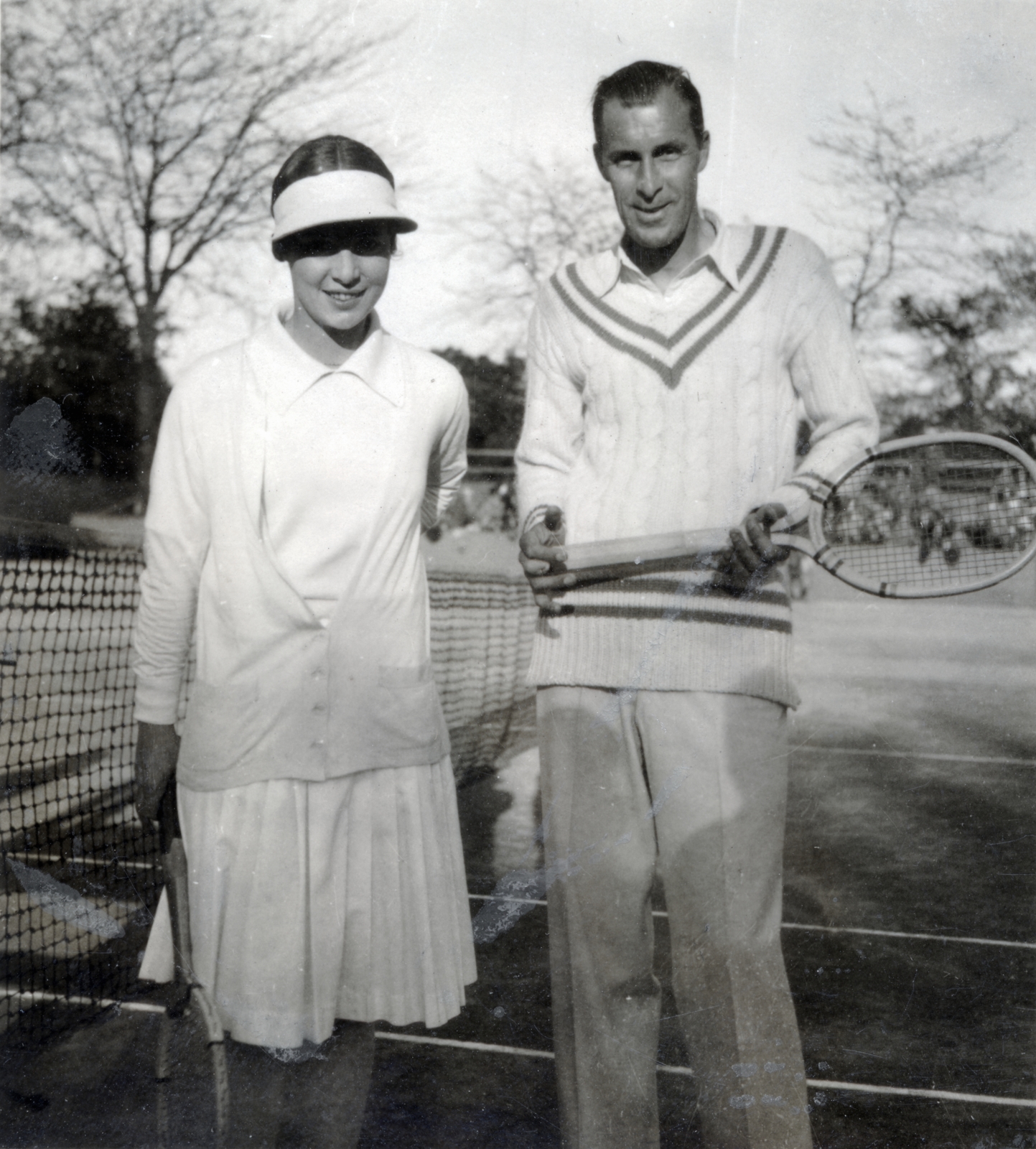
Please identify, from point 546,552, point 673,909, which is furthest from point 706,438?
point 673,909

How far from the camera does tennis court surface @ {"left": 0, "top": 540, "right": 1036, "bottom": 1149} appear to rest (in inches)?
103

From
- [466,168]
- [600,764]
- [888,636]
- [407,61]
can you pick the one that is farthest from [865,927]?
[888,636]

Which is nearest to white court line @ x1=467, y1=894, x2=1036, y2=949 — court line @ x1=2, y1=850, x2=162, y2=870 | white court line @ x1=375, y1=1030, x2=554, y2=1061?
white court line @ x1=375, y1=1030, x2=554, y2=1061

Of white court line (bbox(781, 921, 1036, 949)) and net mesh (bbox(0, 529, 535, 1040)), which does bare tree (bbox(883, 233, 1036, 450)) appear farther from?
net mesh (bbox(0, 529, 535, 1040))

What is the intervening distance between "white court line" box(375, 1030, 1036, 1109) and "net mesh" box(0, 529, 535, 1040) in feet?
3.03

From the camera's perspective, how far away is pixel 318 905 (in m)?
2.13

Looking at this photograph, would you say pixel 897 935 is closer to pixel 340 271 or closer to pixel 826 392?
pixel 826 392

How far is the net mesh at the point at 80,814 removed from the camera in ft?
10.8

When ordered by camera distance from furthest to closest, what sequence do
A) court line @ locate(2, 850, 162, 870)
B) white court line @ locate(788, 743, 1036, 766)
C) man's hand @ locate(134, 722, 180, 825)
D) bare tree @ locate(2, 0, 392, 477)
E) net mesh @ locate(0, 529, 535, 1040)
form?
white court line @ locate(788, 743, 1036, 766), court line @ locate(2, 850, 162, 870), net mesh @ locate(0, 529, 535, 1040), bare tree @ locate(2, 0, 392, 477), man's hand @ locate(134, 722, 180, 825)

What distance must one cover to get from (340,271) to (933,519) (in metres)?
1.32

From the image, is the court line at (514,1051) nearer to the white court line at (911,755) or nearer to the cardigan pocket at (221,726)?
the cardigan pocket at (221,726)

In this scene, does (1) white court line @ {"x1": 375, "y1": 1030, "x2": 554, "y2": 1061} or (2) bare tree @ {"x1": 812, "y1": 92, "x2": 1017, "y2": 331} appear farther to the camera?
(1) white court line @ {"x1": 375, "y1": 1030, "x2": 554, "y2": 1061}

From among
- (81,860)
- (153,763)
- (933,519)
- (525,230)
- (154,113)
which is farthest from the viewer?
(81,860)

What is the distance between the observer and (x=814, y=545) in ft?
7.34
